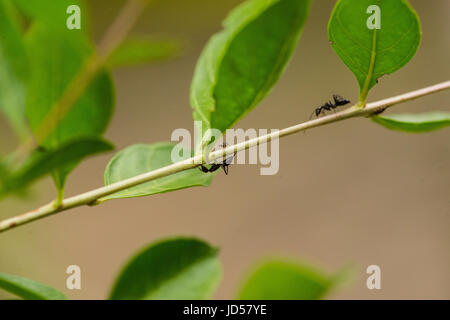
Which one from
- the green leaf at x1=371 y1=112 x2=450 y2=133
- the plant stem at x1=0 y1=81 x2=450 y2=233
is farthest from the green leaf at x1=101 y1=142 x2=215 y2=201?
the green leaf at x1=371 y1=112 x2=450 y2=133

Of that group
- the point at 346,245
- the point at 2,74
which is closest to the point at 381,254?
the point at 346,245

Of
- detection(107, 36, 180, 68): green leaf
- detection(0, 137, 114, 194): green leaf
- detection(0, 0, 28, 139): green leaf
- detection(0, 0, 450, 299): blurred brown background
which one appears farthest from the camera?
detection(0, 0, 450, 299): blurred brown background

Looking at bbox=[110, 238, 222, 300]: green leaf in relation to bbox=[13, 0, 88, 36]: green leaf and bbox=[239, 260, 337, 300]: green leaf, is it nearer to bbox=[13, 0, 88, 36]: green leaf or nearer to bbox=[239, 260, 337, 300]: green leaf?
bbox=[239, 260, 337, 300]: green leaf

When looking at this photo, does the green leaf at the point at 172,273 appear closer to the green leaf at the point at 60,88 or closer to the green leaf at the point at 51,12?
the green leaf at the point at 60,88

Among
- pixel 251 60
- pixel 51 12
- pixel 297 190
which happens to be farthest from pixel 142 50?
pixel 297 190

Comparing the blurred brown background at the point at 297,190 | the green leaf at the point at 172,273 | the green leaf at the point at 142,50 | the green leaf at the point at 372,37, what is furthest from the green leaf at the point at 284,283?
the blurred brown background at the point at 297,190

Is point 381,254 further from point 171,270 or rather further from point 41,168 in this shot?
point 41,168

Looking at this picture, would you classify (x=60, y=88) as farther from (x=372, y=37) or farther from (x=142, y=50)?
(x=372, y=37)

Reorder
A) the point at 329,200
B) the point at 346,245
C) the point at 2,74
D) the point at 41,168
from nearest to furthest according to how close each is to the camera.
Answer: the point at 41,168 < the point at 2,74 < the point at 346,245 < the point at 329,200
